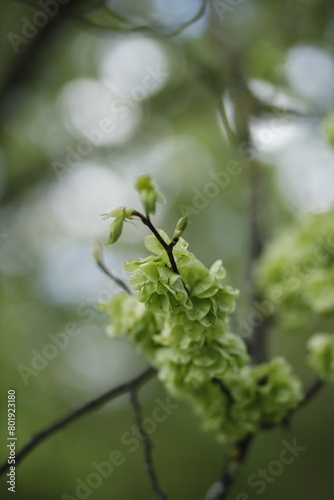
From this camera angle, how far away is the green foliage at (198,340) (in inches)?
43.6

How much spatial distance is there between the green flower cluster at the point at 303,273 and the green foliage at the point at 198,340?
15.6 inches

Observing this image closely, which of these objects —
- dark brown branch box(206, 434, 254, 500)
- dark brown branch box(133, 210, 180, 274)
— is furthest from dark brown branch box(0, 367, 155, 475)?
→ dark brown branch box(133, 210, 180, 274)

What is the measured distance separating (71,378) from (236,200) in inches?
118

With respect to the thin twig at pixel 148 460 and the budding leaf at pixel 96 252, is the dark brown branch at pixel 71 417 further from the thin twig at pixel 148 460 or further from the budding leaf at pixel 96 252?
the budding leaf at pixel 96 252

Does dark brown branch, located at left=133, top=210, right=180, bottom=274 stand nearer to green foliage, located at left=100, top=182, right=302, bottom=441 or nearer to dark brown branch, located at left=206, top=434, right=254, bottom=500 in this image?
green foliage, located at left=100, top=182, right=302, bottom=441

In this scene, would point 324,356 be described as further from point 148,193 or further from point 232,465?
point 148,193

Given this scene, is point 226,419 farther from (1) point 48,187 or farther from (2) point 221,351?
(1) point 48,187

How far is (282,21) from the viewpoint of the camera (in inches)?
169

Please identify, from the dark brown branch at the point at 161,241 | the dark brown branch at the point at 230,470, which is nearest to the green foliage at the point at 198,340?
the dark brown branch at the point at 161,241

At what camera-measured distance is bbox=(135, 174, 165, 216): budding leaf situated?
107cm

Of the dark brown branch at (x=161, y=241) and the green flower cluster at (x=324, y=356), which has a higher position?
the dark brown branch at (x=161, y=241)

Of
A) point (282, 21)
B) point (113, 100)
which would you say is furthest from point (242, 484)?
point (282, 21)

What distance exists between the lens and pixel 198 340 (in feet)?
4.08

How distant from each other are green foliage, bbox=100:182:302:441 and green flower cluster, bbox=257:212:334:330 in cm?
40
